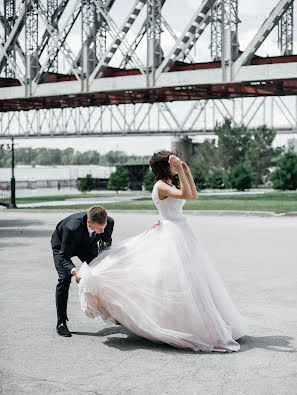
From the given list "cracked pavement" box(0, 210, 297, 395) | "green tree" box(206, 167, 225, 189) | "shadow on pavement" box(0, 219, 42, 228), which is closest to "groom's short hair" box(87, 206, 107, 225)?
"cracked pavement" box(0, 210, 297, 395)

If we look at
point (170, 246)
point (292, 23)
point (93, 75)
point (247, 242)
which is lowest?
point (247, 242)

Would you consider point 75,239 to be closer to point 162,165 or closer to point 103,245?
point 103,245

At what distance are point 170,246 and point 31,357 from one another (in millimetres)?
1472

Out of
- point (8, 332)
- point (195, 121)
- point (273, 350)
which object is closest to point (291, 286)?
point (273, 350)

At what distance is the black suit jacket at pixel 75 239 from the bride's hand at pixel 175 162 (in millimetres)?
765

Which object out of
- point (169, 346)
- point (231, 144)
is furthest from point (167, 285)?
point (231, 144)

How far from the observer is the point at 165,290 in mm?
5945

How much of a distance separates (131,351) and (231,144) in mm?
64387

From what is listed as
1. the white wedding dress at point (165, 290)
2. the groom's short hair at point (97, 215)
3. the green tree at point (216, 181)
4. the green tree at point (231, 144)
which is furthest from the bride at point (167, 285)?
the green tree at point (231, 144)

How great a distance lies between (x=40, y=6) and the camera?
1359 inches

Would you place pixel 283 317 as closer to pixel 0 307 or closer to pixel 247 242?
pixel 0 307

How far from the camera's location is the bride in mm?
5891

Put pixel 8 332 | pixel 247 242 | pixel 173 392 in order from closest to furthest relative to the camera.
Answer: pixel 173 392
pixel 8 332
pixel 247 242

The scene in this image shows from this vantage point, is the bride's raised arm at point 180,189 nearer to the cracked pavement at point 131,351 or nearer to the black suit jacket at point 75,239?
the black suit jacket at point 75,239
